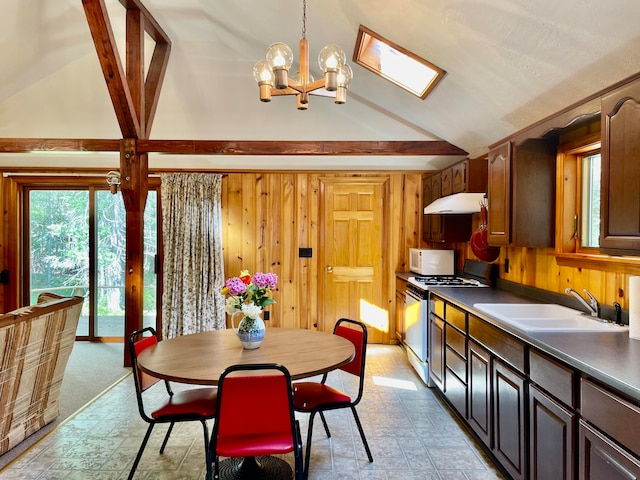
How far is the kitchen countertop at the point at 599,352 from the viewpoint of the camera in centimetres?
126

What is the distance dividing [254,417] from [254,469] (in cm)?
73

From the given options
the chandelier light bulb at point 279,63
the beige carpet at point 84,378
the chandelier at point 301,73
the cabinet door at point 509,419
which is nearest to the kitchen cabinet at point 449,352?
the cabinet door at point 509,419

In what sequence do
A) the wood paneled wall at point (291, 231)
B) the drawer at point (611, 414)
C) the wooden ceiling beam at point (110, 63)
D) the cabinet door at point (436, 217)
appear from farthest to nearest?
the wood paneled wall at point (291, 231)
the cabinet door at point (436, 217)
the wooden ceiling beam at point (110, 63)
the drawer at point (611, 414)

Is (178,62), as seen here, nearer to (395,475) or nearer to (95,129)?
(95,129)

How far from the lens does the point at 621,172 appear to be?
62.7 inches

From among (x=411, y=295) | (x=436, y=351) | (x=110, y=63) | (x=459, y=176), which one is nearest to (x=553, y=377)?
(x=436, y=351)

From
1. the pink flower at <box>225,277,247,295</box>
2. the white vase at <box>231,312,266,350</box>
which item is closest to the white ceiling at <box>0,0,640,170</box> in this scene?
the pink flower at <box>225,277,247,295</box>

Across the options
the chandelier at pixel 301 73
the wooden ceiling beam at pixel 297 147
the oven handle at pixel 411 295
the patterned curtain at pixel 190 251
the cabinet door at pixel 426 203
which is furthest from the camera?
the patterned curtain at pixel 190 251

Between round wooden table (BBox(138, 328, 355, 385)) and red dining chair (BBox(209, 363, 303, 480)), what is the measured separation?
136 mm

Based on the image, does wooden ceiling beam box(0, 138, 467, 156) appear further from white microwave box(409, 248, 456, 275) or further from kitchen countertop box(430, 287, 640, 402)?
kitchen countertop box(430, 287, 640, 402)

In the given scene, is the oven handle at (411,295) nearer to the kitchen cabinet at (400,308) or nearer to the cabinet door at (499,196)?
the kitchen cabinet at (400,308)

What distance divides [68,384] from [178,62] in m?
3.40

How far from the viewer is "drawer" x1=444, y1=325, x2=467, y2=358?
261cm

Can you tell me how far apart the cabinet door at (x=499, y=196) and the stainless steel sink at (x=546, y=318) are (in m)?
0.45
